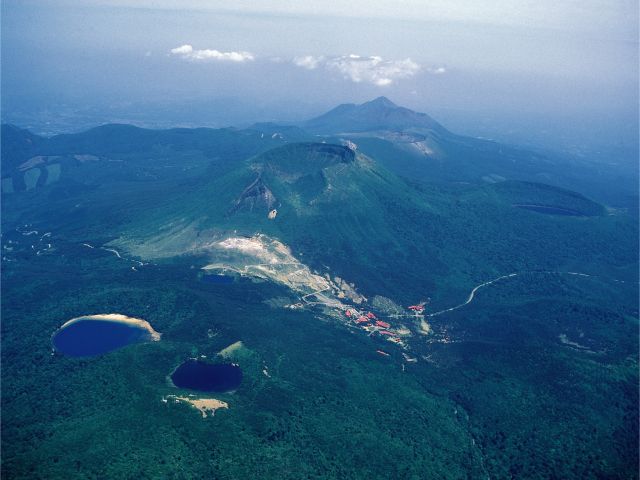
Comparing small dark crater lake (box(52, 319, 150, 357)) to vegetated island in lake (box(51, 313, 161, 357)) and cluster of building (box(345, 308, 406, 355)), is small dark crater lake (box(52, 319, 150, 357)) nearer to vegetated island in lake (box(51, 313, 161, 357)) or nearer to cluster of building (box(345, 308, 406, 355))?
vegetated island in lake (box(51, 313, 161, 357))

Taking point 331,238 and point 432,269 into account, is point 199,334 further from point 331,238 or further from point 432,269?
point 432,269

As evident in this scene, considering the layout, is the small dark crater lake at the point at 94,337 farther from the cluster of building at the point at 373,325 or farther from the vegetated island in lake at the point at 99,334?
the cluster of building at the point at 373,325

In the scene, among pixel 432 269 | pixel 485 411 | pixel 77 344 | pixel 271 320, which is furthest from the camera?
pixel 432 269

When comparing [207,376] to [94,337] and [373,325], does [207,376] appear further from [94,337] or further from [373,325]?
[373,325]

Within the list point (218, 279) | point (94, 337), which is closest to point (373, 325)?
point (218, 279)

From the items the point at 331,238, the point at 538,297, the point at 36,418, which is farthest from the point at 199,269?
the point at 538,297

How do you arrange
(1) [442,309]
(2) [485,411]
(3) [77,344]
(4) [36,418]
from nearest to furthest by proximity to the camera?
(4) [36,418]
(2) [485,411]
(3) [77,344]
(1) [442,309]

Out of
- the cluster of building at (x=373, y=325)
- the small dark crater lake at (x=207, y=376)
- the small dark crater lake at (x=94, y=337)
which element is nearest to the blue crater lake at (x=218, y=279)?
the small dark crater lake at (x=94, y=337)

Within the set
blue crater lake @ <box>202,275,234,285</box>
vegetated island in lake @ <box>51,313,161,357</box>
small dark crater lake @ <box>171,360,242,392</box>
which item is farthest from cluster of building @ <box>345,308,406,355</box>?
vegetated island in lake @ <box>51,313,161,357</box>

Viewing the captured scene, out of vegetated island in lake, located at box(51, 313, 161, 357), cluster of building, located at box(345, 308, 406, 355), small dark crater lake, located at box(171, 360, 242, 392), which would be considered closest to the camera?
small dark crater lake, located at box(171, 360, 242, 392)
